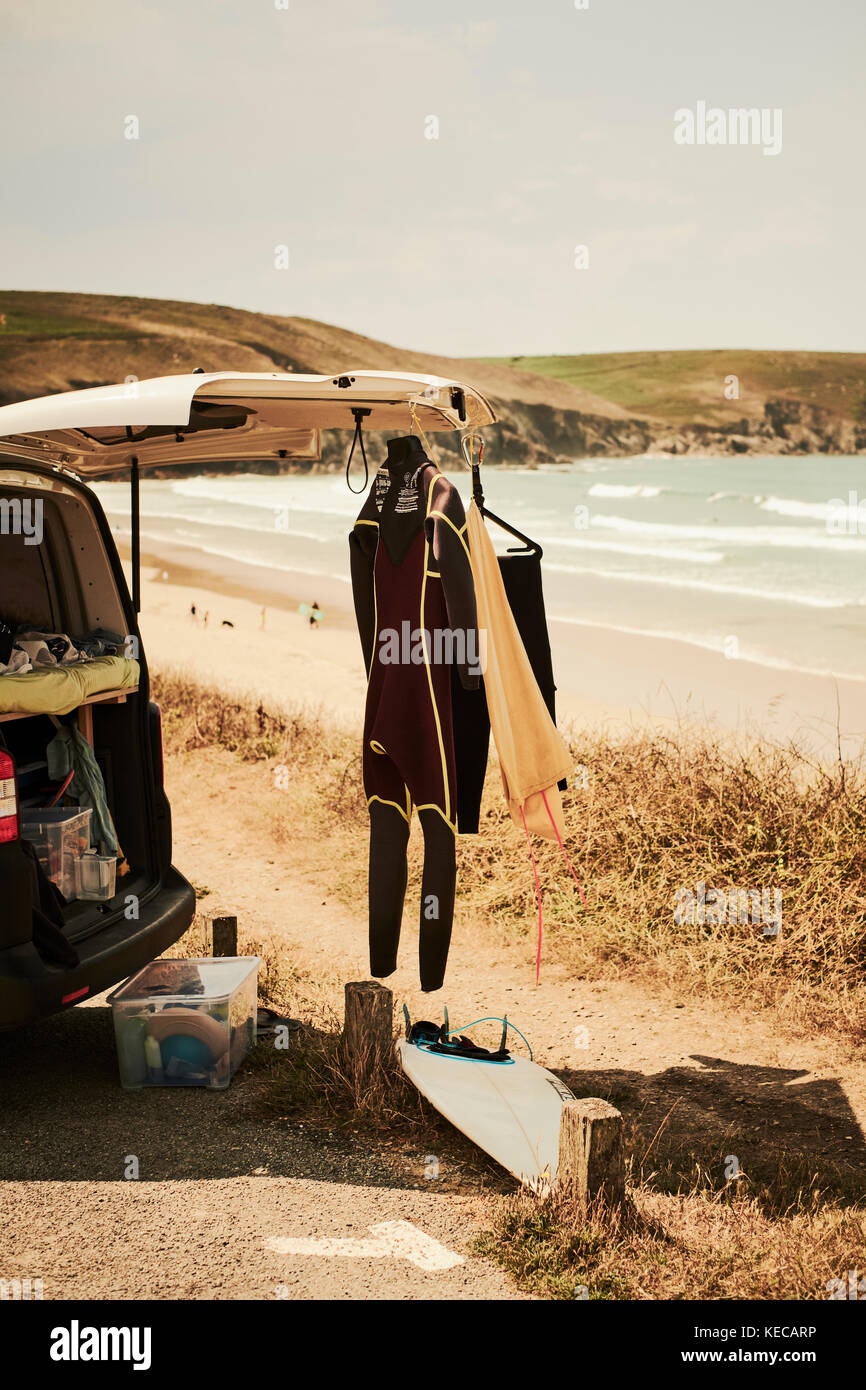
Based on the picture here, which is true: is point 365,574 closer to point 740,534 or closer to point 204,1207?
point 204,1207

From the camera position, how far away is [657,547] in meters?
34.7

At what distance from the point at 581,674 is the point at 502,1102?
11.0 m

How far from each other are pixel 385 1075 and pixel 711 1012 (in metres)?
1.80

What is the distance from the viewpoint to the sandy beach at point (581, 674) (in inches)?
433

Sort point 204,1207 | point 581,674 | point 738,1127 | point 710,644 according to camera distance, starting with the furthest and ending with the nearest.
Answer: point 710,644
point 581,674
point 738,1127
point 204,1207

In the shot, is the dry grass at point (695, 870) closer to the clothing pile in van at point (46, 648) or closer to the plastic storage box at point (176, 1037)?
the plastic storage box at point (176, 1037)

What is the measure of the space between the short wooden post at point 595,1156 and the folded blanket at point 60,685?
2.38 m

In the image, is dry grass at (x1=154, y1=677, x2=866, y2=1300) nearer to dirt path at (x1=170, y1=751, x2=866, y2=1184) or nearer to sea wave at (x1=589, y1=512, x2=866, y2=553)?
dirt path at (x1=170, y1=751, x2=866, y2=1184)

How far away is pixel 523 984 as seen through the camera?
227 inches

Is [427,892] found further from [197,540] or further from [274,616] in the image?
[197,540]

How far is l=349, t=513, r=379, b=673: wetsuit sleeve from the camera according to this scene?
4.69 m

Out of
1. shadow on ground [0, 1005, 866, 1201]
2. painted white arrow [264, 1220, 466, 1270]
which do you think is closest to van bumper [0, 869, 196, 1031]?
shadow on ground [0, 1005, 866, 1201]

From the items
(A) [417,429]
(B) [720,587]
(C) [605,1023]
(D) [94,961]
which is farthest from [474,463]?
(B) [720,587]

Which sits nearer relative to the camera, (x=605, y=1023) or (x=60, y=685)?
(x=60, y=685)
